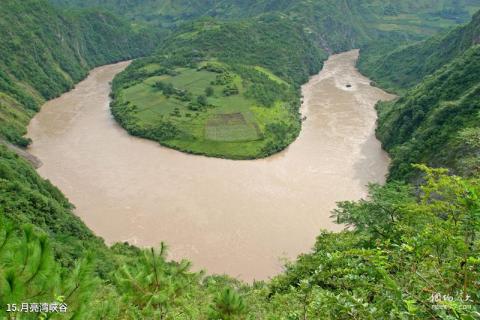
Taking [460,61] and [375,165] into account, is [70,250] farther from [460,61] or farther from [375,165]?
[460,61]

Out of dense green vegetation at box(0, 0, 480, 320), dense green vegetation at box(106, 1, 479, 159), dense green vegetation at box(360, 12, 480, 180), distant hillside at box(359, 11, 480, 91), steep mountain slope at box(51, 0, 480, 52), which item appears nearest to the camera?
dense green vegetation at box(0, 0, 480, 320)

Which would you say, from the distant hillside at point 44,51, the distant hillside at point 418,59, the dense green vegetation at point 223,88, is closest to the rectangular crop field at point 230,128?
the dense green vegetation at point 223,88

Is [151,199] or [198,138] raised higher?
[151,199]

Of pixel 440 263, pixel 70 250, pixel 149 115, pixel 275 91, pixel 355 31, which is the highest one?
pixel 440 263

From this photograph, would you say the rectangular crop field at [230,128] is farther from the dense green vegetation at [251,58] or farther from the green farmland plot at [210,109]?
the dense green vegetation at [251,58]

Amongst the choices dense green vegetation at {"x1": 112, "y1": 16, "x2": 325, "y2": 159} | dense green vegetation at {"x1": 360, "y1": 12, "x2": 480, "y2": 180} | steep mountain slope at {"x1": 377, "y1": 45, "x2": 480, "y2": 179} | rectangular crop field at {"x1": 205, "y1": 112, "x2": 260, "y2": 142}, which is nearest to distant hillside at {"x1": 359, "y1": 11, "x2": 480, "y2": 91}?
dense green vegetation at {"x1": 360, "y1": 12, "x2": 480, "y2": 180}

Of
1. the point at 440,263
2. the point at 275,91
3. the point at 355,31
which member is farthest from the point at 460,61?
the point at 355,31

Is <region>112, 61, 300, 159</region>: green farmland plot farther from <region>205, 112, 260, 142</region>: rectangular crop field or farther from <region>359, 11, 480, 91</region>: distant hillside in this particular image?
<region>359, 11, 480, 91</region>: distant hillside
